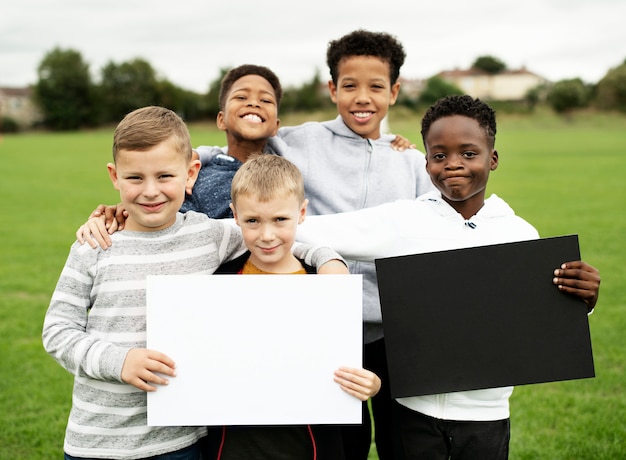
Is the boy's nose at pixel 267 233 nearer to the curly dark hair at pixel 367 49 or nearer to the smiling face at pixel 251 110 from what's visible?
the smiling face at pixel 251 110

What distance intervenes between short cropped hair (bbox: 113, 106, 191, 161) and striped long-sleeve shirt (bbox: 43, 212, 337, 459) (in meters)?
0.33

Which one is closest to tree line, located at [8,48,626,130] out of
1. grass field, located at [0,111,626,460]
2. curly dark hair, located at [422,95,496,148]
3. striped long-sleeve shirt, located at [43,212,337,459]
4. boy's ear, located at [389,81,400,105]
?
grass field, located at [0,111,626,460]

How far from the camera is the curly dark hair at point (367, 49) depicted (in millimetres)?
3037

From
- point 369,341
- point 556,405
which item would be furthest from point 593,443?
point 369,341

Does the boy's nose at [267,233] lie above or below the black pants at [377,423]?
above

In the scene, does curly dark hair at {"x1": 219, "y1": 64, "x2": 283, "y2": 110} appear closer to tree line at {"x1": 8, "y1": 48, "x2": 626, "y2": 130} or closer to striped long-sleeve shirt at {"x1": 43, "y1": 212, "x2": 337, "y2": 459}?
striped long-sleeve shirt at {"x1": 43, "y1": 212, "x2": 337, "y2": 459}

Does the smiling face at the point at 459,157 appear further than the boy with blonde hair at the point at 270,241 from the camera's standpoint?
Yes

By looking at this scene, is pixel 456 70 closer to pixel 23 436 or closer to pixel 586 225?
pixel 586 225

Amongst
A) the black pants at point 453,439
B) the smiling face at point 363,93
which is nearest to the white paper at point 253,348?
the black pants at point 453,439

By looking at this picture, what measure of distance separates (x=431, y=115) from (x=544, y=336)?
3.10ft

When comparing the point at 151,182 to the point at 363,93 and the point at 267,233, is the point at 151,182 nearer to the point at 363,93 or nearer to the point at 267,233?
the point at 267,233

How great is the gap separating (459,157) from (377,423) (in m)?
1.39

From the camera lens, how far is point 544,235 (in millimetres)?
→ 10336

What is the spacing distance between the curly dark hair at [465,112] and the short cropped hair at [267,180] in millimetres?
607
